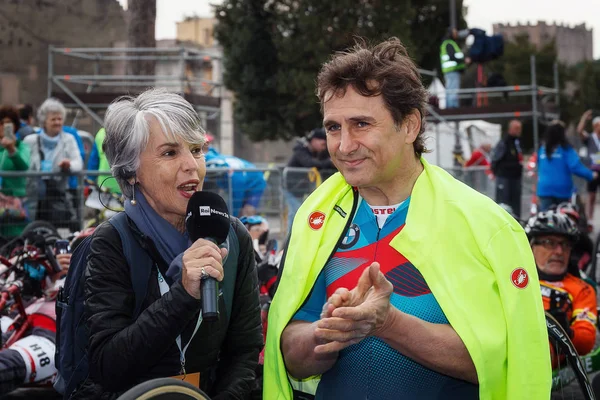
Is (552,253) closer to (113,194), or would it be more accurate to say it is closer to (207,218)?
(207,218)

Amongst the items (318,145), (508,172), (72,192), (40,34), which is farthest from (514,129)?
(72,192)

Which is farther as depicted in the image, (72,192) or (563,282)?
(72,192)

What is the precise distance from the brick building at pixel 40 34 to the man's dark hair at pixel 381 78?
12055mm

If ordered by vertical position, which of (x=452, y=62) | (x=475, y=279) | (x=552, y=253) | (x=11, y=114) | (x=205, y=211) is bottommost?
(x=552, y=253)

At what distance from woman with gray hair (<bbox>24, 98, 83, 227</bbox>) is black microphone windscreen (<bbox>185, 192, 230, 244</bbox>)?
632 centimetres

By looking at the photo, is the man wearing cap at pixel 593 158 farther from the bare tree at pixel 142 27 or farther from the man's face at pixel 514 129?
the bare tree at pixel 142 27

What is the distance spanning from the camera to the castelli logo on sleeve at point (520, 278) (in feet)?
10.4

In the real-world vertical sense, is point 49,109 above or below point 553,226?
above

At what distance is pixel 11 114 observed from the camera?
10.0 meters

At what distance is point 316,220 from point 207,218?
1.60ft

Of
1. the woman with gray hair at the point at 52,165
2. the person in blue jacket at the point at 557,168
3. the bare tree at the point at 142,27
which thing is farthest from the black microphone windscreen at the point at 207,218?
the person in blue jacket at the point at 557,168

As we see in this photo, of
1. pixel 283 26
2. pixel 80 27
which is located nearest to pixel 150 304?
pixel 80 27

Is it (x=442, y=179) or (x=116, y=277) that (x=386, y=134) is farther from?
(x=116, y=277)

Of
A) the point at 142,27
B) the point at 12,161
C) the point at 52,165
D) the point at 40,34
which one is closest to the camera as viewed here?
the point at 12,161
